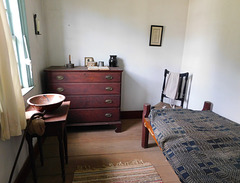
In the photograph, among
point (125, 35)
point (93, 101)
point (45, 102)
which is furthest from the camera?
point (125, 35)

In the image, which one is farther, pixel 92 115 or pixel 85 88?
pixel 92 115

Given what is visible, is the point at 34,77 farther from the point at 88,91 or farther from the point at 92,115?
the point at 92,115

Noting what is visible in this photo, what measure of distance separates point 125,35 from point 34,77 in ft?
5.29

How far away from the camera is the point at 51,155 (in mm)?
1987

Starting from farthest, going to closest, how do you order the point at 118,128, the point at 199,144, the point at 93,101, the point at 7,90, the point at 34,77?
the point at 118,128, the point at 93,101, the point at 34,77, the point at 199,144, the point at 7,90

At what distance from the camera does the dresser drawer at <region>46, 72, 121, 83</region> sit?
2252 mm

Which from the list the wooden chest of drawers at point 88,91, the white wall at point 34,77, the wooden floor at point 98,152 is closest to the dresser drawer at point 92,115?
the wooden chest of drawers at point 88,91

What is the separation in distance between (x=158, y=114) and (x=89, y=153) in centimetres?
105

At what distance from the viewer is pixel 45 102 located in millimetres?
1640

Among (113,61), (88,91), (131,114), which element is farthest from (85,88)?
(131,114)

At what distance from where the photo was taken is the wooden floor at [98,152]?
1.72 metres

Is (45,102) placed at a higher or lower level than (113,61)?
lower

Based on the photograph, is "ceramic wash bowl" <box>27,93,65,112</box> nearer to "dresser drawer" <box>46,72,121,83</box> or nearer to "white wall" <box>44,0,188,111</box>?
"dresser drawer" <box>46,72,121,83</box>

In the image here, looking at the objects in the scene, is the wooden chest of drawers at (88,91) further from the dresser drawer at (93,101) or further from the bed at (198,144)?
the bed at (198,144)
